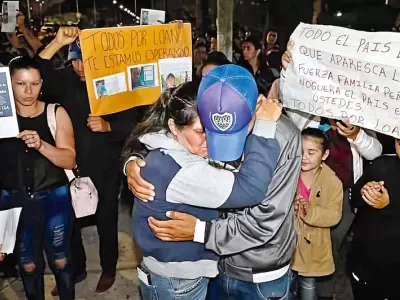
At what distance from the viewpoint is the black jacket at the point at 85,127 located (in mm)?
3744

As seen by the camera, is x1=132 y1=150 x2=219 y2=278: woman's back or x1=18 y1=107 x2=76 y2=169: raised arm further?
x1=18 y1=107 x2=76 y2=169: raised arm

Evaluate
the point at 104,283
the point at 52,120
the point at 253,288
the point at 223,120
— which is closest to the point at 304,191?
the point at 253,288

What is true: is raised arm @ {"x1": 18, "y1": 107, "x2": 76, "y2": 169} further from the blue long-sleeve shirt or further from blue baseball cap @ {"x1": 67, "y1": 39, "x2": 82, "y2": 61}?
the blue long-sleeve shirt

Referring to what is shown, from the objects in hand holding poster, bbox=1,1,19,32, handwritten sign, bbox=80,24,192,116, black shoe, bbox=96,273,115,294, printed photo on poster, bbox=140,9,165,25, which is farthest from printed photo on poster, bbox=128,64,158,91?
hand holding poster, bbox=1,1,19,32

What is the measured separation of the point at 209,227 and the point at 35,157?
1570 millimetres

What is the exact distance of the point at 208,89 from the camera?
5.80 ft

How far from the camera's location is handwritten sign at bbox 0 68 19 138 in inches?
115

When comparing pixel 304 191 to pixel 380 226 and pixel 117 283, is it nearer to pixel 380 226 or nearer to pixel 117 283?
pixel 380 226

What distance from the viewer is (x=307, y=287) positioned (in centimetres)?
315

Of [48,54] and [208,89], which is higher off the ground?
[208,89]

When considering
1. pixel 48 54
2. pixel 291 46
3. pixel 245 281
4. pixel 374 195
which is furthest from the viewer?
pixel 48 54

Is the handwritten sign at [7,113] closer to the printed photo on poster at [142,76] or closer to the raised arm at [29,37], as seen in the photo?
the printed photo on poster at [142,76]

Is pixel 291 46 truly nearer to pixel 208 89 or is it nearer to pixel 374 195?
pixel 374 195

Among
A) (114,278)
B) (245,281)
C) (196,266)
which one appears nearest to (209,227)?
(196,266)
